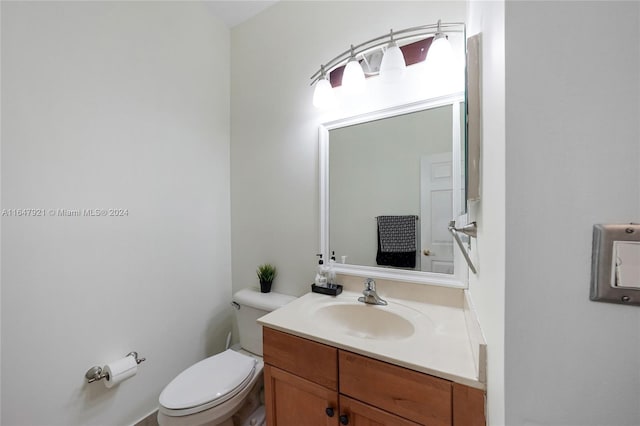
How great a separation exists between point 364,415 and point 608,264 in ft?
2.57

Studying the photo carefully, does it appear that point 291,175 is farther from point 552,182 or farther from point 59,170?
point 552,182

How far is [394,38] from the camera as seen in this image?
118cm

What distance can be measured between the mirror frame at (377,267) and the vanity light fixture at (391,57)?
4.9 inches

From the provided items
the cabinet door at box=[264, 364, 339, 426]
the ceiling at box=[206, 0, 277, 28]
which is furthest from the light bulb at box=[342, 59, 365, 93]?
the cabinet door at box=[264, 364, 339, 426]

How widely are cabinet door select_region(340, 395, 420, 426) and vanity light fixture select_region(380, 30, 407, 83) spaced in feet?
4.38

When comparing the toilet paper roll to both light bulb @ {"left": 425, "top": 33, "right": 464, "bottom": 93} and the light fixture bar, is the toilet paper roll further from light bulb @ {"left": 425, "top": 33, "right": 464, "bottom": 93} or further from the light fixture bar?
light bulb @ {"left": 425, "top": 33, "right": 464, "bottom": 93}

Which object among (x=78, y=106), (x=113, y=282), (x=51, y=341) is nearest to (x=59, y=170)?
(x=78, y=106)

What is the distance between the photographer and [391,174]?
3.99 ft

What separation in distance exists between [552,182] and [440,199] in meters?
0.79

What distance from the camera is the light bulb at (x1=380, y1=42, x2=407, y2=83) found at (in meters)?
1.11

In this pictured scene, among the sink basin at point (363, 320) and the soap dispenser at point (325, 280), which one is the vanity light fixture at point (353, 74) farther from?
the sink basin at point (363, 320)

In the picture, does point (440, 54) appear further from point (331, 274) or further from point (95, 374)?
point (95, 374)

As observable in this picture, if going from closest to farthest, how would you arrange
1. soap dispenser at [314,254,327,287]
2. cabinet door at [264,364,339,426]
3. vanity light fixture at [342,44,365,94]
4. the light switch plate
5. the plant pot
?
the light switch plate < cabinet door at [264,364,339,426] < vanity light fixture at [342,44,365,94] < soap dispenser at [314,254,327,287] < the plant pot

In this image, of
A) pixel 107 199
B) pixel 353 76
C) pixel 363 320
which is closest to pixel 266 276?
pixel 363 320
